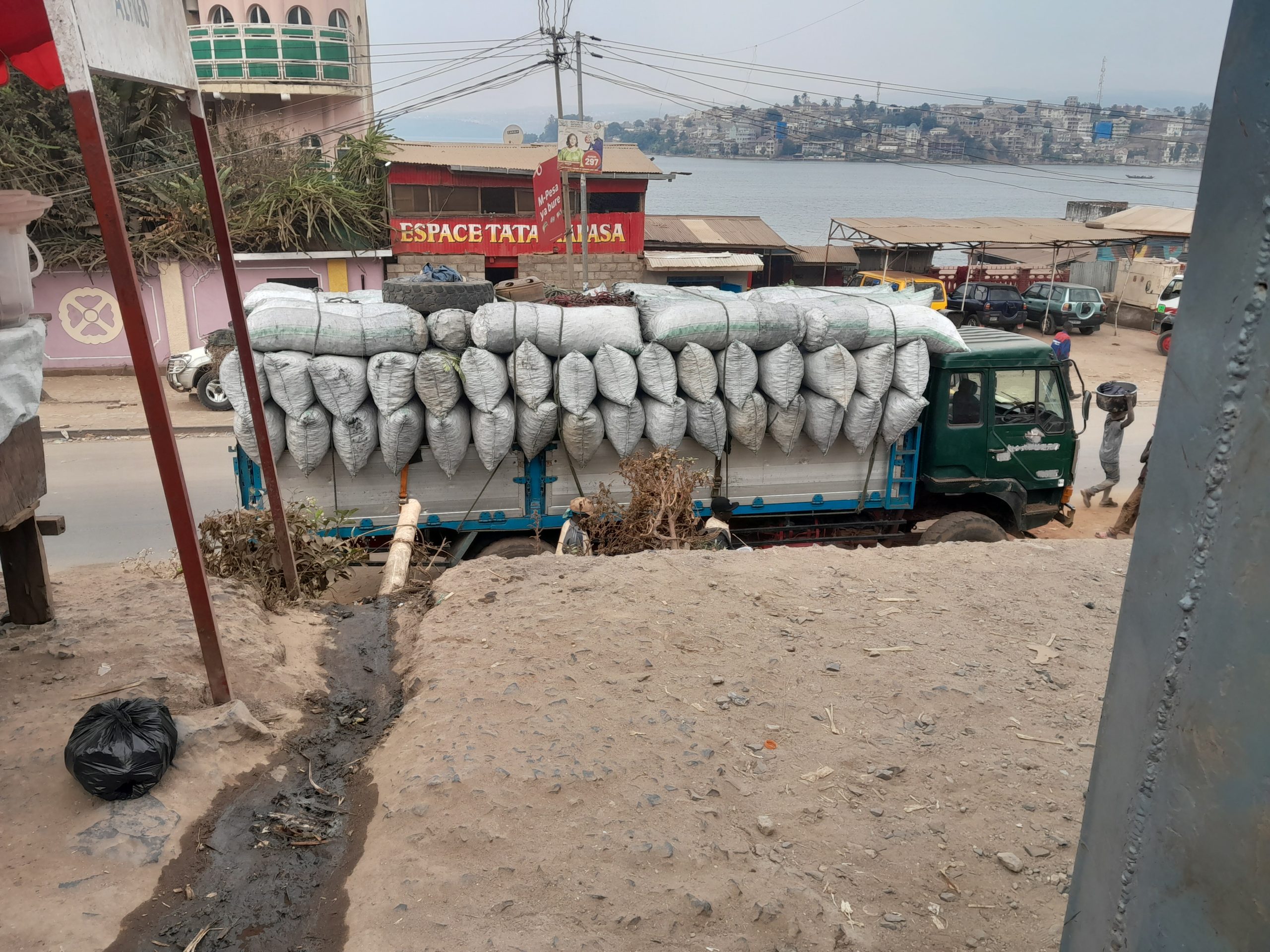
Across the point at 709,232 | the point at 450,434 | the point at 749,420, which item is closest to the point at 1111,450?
the point at 749,420

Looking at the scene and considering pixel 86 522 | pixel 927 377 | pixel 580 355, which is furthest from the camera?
pixel 86 522

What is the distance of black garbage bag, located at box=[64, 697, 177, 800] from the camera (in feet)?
10.7

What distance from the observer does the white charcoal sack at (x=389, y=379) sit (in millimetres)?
6797

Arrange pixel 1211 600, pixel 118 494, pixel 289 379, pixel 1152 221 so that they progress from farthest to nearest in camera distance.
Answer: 1. pixel 1152 221
2. pixel 118 494
3. pixel 289 379
4. pixel 1211 600

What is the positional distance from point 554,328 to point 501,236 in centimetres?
1213

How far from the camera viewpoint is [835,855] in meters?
3.28

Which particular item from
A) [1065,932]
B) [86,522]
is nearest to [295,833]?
[1065,932]

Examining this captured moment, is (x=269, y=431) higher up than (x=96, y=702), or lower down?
higher up

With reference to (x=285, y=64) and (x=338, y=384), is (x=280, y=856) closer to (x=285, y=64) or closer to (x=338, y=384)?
(x=338, y=384)

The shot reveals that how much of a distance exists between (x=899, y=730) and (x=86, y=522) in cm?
920

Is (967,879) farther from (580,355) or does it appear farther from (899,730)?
(580,355)

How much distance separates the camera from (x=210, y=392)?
14.7 m

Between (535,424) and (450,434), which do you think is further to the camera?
(535,424)

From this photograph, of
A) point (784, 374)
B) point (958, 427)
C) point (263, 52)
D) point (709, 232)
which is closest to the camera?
point (784, 374)
